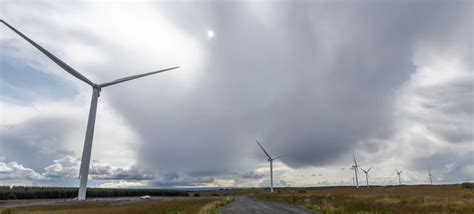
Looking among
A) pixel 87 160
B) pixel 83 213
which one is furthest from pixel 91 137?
pixel 83 213

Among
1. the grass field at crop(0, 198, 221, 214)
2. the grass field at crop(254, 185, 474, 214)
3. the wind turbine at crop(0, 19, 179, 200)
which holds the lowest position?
the grass field at crop(0, 198, 221, 214)

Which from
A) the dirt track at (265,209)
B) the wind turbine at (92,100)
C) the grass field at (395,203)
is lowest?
the dirt track at (265,209)

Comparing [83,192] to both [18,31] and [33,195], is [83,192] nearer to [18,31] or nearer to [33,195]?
[18,31]

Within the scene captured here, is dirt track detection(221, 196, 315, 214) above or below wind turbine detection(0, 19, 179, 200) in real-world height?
below

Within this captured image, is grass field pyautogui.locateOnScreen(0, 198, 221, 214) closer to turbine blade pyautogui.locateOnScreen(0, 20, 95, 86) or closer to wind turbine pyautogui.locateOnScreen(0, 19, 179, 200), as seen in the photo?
wind turbine pyautogui.locateOnScreen(0, 19, 179, 200)

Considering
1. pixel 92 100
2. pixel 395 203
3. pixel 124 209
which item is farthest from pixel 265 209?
pixel 92 100

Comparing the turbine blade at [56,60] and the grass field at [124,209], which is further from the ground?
the turbine blade at [56,60]

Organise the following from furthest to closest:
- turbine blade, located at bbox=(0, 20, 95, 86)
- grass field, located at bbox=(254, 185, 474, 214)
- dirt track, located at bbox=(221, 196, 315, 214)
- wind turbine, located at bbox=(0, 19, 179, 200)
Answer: wind turbine, located at bbox=(0, 19, 179, 200)
turbine blade, located at bbox=(0, 20, 95, 86)
dirt track, located at bbox=(221, 196, 315, 214)
grass field, located at bbox=(254, 185, 474, 214)

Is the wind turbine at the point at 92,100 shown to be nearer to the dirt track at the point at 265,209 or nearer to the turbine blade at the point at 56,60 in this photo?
the turbine blade at the point at 56,60

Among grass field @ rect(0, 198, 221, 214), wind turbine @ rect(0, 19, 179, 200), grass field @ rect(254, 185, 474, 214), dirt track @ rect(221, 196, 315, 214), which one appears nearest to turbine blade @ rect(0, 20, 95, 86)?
wind turbine @ rect(0, 19, 179, 200)

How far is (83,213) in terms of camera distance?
41656 millimetres

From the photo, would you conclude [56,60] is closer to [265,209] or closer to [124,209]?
[124,209]

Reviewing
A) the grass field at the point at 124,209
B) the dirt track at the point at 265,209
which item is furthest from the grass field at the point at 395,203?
the grass field at the point at 124,209

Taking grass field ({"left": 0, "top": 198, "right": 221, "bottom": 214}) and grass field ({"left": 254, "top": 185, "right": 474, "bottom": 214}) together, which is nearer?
grass field ({"left": 254, "top": 185, "right": 474, "bottom": 214})
